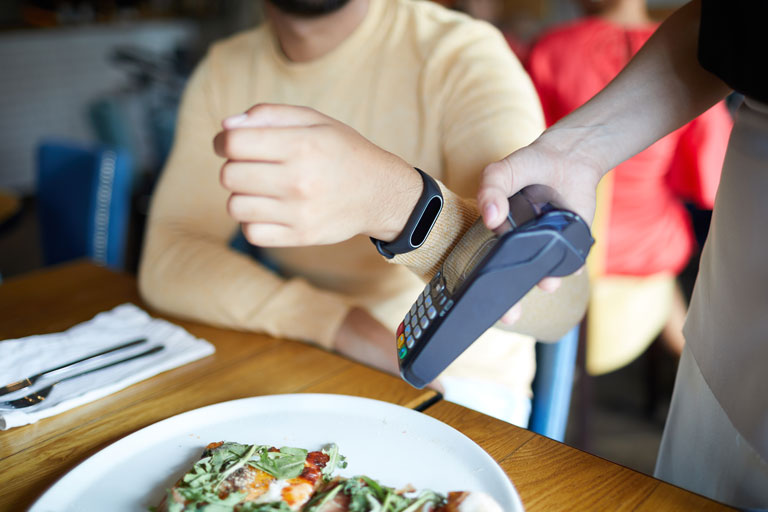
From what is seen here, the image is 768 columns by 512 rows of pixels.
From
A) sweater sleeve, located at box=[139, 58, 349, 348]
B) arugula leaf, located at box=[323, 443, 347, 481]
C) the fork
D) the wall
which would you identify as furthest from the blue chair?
the wall

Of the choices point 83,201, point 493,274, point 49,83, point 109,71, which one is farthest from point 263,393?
point 109,71

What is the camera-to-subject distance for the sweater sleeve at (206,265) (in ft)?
3.14

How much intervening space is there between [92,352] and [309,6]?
632mm

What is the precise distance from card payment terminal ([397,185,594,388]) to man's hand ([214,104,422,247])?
4.2 inches

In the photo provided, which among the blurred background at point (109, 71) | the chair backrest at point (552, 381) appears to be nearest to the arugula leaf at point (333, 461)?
the chair backrest at point (552, 381)

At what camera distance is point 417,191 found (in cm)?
65

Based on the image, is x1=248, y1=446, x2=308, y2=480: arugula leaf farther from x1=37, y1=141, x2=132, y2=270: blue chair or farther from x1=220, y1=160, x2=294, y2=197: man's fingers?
x1=37, y1=141, x2=132, y2=270: blue chair

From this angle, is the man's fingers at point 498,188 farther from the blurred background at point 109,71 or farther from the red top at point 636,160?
the blurred background at point 109,71

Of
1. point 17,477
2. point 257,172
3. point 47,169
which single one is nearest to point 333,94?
point 257,172

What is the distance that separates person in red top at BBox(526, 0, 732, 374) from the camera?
173cm

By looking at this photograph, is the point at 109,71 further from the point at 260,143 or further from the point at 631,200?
the point at 260,143

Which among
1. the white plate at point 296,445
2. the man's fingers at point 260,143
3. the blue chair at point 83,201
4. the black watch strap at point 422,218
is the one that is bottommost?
the blue chair at point 83,201

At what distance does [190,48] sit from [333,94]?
5271 mm

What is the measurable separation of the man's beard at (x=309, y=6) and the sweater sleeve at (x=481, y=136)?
19cm
